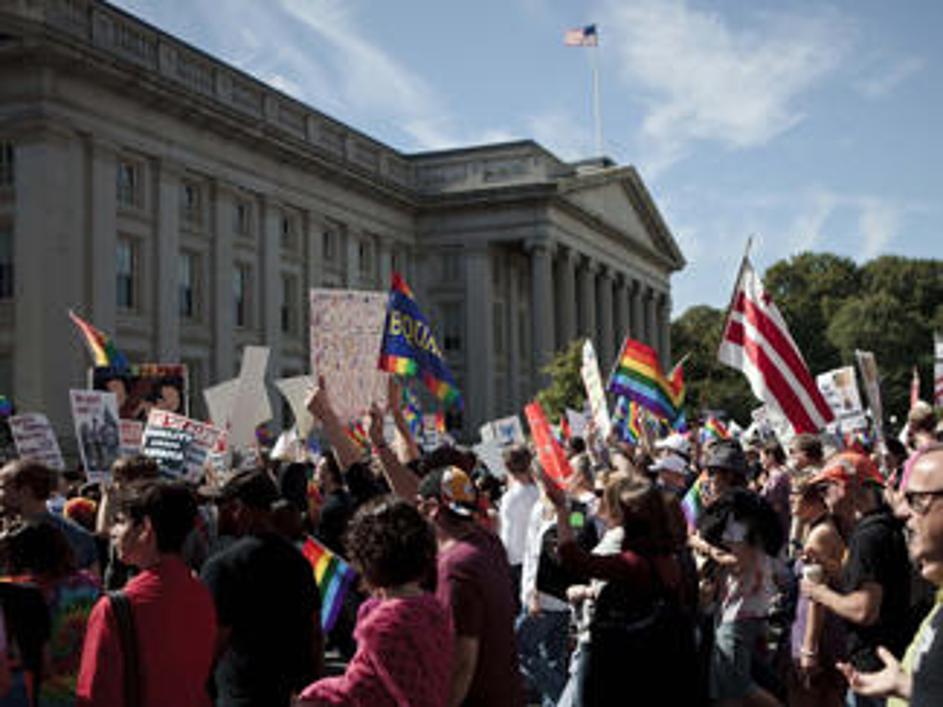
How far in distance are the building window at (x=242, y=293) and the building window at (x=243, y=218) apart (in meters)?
1.25

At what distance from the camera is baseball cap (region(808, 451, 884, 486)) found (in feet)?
19.2

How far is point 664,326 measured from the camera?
77.7 metres

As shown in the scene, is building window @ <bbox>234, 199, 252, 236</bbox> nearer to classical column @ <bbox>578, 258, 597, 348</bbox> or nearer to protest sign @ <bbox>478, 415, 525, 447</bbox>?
protest sign @ <bbox>478, 415, 525, 447</bbox>

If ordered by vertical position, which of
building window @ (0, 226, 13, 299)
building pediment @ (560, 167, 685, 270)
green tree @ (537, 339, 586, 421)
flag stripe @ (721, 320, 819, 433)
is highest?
building pediment @ (560, 167, 685, 270)

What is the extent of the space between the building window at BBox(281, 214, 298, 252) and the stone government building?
78mm

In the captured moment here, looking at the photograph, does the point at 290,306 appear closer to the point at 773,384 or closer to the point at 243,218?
the point at 243,218

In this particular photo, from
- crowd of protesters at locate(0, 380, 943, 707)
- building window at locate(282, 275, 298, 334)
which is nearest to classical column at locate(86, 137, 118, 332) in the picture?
building window at locate(282, 275, 298, 334)

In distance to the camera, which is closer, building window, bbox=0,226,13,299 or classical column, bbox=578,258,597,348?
building window, bbox=0,226,13,299

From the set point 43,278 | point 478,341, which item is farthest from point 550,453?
point 478,341

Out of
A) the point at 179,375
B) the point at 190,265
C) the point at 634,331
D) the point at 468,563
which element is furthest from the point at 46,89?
the point at 634,331

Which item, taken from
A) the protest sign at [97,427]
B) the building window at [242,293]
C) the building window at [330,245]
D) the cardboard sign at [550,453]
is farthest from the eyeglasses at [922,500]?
the building window at [330,245]

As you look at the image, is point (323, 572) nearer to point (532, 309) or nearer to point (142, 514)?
point (142, 514)

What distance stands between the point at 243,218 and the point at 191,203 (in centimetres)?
306

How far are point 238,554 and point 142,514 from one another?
2.01ft
